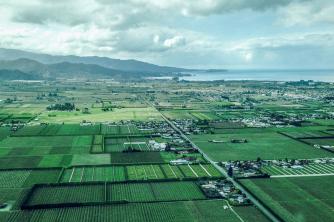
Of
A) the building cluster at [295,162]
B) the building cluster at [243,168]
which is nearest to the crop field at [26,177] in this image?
the building cluster at [243,168]

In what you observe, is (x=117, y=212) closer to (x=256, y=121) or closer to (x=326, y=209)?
(x=326, y=209)

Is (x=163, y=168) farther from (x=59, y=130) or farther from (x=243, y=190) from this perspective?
(x=59, y=130)

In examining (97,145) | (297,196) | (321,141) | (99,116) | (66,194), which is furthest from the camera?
(99,116)

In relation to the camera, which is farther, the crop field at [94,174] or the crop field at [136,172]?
the crop field at [136,172]

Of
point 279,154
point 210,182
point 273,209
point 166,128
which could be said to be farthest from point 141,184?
point 166,128

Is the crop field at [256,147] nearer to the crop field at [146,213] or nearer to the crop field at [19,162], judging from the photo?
the crop field at [146,213]

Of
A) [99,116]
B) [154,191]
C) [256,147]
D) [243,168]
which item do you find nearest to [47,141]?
[154,191]
